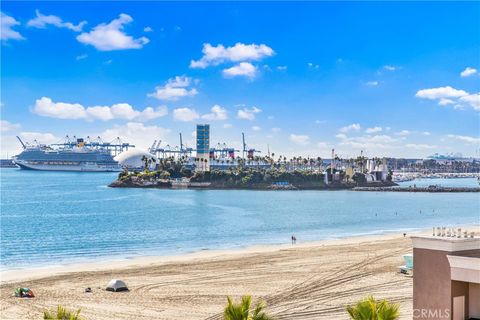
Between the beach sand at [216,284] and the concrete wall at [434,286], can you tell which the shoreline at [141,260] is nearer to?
the beach sand at [216,284]

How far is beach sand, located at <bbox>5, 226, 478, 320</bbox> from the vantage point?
21422 millimetres

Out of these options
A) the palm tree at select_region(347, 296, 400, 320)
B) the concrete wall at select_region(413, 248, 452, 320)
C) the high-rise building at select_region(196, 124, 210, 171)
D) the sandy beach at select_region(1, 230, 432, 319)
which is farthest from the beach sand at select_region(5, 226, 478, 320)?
the high-rise building at select_region(196, 124, 210, 171)

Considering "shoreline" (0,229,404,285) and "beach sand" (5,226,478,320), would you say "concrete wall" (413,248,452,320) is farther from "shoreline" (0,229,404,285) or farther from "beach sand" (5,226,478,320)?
"shoreline" (0,229,404,285)

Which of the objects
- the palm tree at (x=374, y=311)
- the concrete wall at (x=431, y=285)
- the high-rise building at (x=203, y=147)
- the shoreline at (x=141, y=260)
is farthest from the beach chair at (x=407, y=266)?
the high-rise building at (x=203, y=147)

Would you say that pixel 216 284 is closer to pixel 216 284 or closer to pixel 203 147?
pixel 216 284

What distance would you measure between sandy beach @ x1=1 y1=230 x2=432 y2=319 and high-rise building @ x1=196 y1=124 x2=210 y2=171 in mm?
141583

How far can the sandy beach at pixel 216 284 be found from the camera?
2144 centimetres

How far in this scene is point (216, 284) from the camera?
26.7 metres

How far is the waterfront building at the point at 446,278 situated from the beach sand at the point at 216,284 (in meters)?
8.72

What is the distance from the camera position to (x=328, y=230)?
56188 mm

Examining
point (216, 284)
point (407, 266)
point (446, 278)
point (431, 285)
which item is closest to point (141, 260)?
point (216, 284)

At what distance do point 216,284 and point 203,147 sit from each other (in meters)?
161

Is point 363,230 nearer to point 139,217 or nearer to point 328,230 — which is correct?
point 328,230

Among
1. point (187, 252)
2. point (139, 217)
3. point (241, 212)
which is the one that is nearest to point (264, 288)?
point (187, 252)
